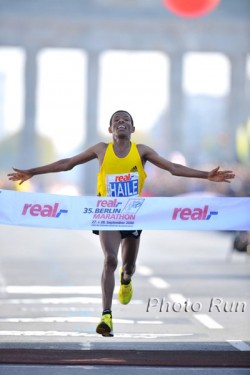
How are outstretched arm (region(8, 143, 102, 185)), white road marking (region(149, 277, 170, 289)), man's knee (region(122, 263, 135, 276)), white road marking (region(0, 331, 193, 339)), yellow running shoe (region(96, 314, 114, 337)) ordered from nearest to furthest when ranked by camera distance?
yellow running shoe (region(96, 314, 114, 337))
outstretched arm (region(8, 143, 102, 185))
man's knee (region(122, 263, 135, 276))
white road marking (region(0, 331, 193, 339))
white road marking (region(149, 277, 170, 289))

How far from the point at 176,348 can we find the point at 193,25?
10508 centimetres

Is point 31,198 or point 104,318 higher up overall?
point 31,198

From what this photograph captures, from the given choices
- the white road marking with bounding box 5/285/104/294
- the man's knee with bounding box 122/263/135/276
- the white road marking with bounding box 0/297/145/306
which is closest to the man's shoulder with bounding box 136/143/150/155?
the man's knee with bounding box 122/263/135/276

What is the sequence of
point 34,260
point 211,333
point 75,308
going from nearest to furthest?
point 211,333, point 75,308, point 34,260

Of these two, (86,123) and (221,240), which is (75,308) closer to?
(221,240)

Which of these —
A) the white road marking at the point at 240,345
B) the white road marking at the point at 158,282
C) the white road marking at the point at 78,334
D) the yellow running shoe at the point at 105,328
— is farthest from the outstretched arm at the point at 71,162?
the white road marking at the point at 158,282

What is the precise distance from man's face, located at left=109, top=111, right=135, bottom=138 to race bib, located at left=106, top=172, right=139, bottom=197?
1.05 ft

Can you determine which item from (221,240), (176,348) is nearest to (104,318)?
(176,348)

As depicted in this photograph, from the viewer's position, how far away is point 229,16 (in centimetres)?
11519

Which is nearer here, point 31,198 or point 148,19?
point 31,198

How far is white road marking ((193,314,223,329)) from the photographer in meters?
12.7

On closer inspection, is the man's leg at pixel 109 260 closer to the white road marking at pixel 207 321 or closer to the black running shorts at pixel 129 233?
the black running shorts at pixel 129 233

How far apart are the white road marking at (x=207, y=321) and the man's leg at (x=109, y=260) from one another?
191 centimetres

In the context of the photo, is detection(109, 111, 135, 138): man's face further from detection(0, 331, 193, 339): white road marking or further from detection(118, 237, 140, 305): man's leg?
detection(0, 331, 193, 339): white road marking
